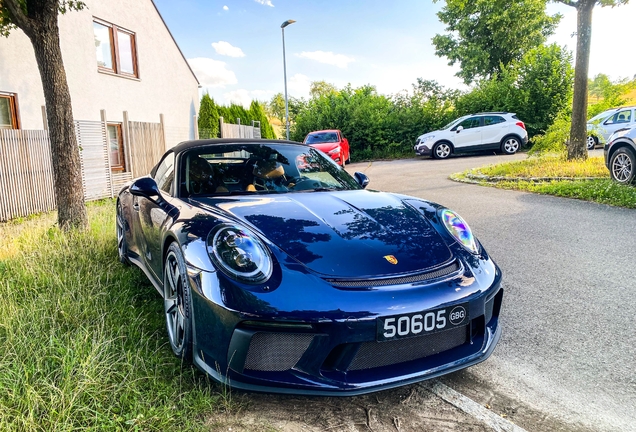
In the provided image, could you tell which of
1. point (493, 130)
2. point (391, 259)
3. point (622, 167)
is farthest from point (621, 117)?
point (391, 259)

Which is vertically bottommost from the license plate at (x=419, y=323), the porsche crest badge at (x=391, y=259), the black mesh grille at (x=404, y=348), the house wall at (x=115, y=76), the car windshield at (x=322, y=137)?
the black mesh grille at (x=404, y=348)

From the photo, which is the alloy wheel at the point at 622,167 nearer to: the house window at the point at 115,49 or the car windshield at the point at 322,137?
the car windshield at the point at 322,137

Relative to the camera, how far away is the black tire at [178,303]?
2261mm

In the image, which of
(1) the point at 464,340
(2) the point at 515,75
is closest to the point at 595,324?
(1) the point at 464,340

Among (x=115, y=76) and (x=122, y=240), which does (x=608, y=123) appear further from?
(x=122, y=240)

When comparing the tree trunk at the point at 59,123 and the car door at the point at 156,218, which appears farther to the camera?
the tree trunk at the point at 59,123

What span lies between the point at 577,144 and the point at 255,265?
10.7 metres

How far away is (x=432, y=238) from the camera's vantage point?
2.50 m

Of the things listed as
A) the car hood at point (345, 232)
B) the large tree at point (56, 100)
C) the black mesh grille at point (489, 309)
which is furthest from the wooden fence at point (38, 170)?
the black mesh grille at point (489, 309)

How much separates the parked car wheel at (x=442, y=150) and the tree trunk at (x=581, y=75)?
7030mm

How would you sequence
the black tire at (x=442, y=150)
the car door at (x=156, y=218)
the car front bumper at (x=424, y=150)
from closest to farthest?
the car door at (x=156, y=218) < the black tire at (x=442, y=150) < the car front bumper at (x=424, y=150)

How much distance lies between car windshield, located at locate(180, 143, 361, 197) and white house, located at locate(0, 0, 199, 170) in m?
8.19

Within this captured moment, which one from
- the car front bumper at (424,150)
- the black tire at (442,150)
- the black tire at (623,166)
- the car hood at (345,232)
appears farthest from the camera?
the car front bumper at (424,150)

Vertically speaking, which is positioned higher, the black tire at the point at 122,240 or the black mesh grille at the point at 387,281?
the black mesh grille at the point at 387,281
